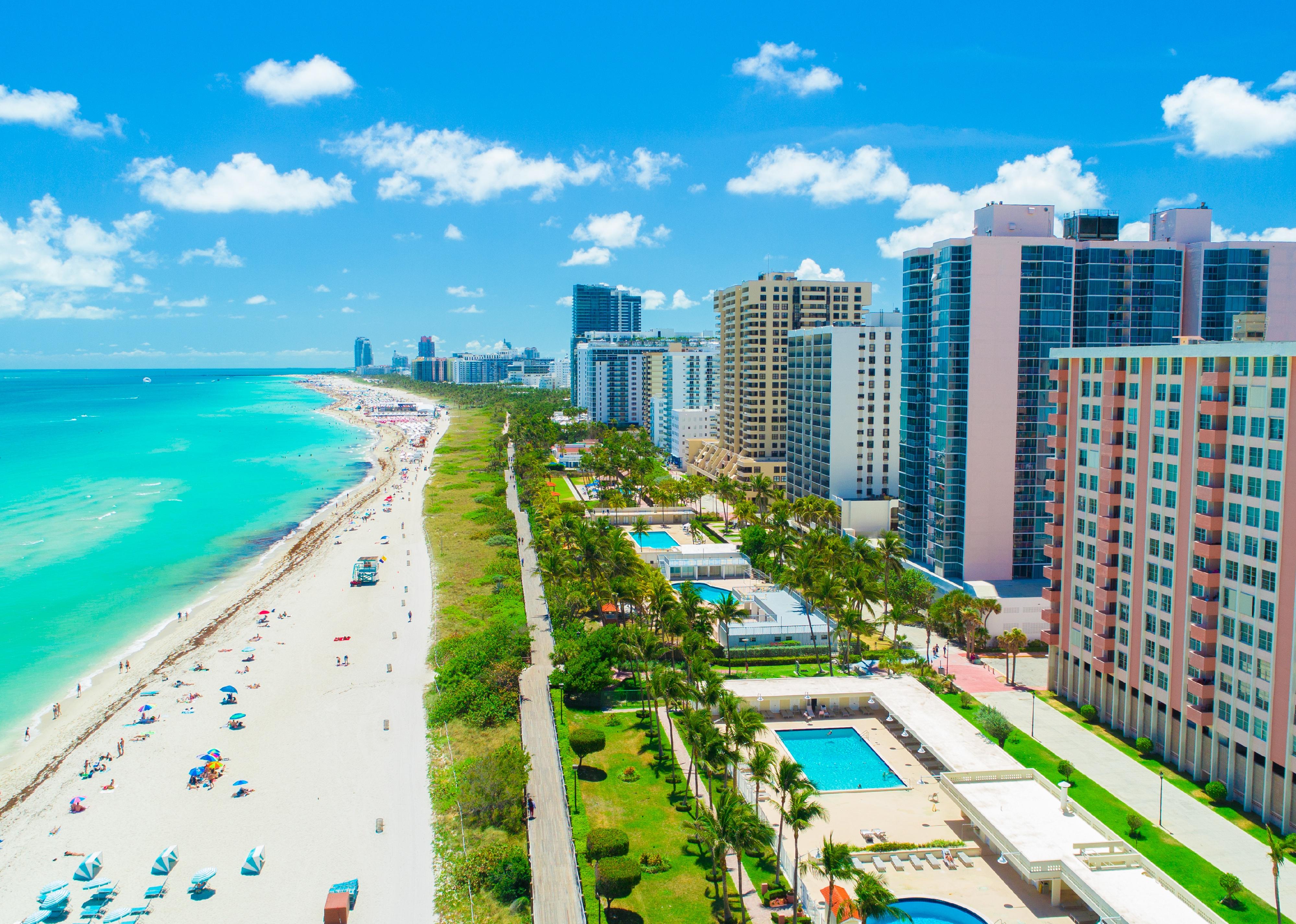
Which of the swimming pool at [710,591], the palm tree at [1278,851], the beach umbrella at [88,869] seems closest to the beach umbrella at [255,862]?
the beach umbrella at [88,869]

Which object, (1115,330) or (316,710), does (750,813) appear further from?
(1115,330)

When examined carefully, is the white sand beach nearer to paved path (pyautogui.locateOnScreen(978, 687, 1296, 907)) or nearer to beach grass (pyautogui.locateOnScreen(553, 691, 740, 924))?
beach grass (pyautogui.locateOnScreen(553, 691, 740, 924))

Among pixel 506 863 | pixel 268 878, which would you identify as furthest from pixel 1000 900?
pixel 268 878

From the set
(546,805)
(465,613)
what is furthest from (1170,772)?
(465,613)

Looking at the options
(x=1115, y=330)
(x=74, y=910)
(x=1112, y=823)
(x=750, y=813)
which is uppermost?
(x=1115, y=330)

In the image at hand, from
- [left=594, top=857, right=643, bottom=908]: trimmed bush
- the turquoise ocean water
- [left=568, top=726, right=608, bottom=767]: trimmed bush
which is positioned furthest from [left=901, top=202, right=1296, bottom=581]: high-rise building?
the turquoise ocean water

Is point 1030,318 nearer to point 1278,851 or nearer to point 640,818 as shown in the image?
point 1278,851
